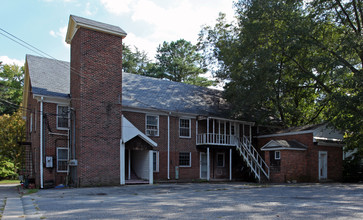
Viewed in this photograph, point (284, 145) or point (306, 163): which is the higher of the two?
point (284, 145)

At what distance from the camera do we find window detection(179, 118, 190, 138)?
2617 cm

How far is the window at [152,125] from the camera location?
24.4 m

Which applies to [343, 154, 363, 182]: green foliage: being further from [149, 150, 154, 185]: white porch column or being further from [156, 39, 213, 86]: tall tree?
[156, 39, 213, 86]: tall tree

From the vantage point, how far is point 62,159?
20.7 meters

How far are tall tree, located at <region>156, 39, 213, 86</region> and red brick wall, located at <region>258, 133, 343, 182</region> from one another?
27205mm

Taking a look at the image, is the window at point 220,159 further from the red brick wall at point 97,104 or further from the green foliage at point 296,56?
the red brick wall at point 97,104

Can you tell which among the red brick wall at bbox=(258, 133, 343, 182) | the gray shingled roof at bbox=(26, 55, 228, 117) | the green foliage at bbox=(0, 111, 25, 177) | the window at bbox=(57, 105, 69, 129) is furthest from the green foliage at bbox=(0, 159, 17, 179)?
the red brick wall at bbox=(258, 133, 343, 182)

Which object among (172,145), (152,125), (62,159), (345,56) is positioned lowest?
(62,159)

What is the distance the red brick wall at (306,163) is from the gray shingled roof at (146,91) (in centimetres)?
643

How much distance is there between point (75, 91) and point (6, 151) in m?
17.8

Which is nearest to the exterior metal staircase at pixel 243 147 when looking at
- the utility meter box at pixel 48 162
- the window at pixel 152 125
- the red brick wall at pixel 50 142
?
the window at pixel 152 125

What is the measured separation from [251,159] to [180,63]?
29.6 metres

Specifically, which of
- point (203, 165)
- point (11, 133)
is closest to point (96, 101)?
point (203, 165)

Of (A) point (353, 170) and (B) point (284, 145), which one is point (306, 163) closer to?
(B) point (284, 145)
